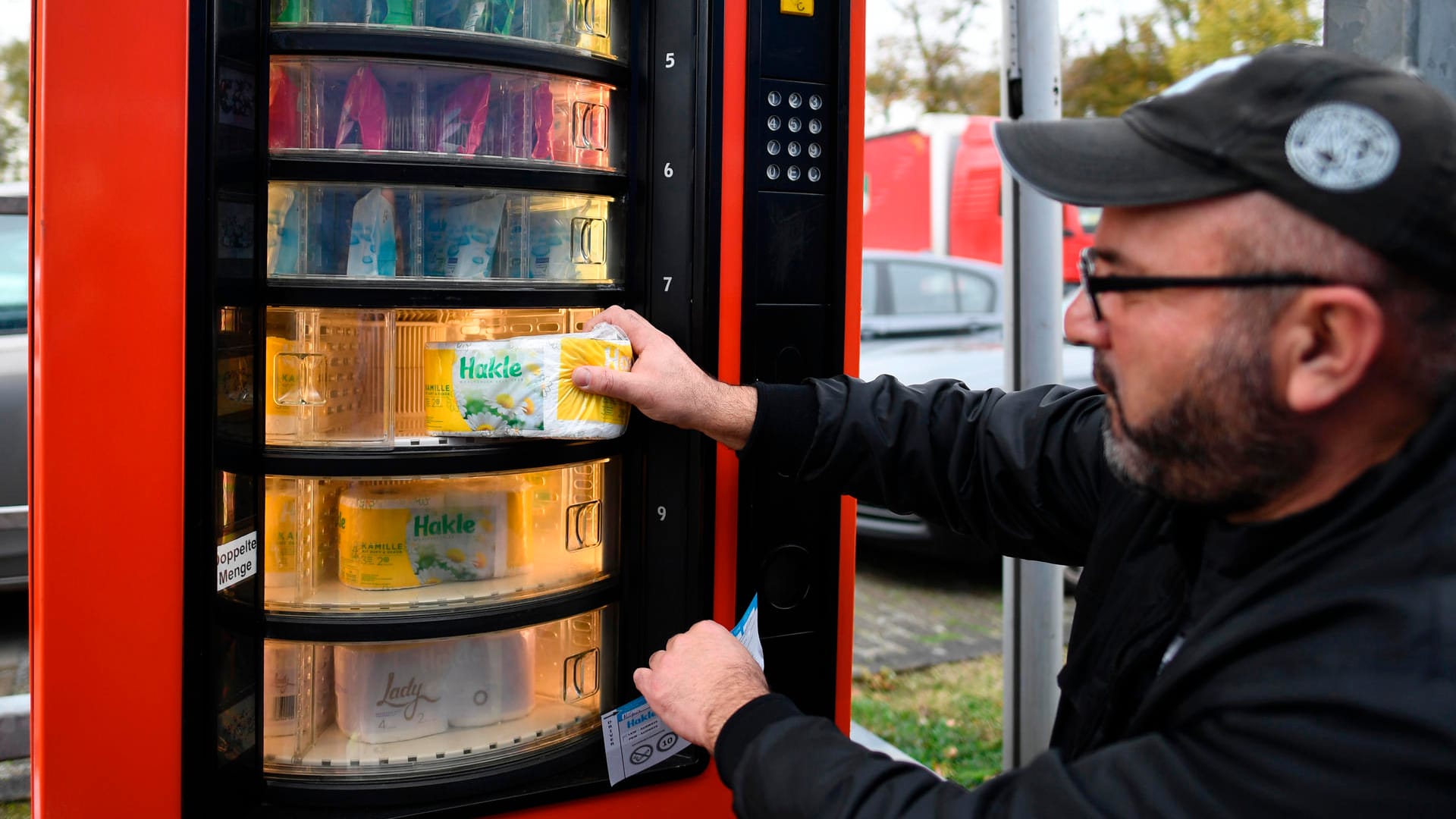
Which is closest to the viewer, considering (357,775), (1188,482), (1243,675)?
(1243,675)

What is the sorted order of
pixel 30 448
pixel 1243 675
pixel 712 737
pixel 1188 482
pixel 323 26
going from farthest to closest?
pixel 323 26 < pixel 30 448 < pixel 712 737 < pixel 1188 482 < pixel 1243 675

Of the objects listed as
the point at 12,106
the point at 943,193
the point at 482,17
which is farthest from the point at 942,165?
the point at 482,17

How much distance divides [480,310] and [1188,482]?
119 cm

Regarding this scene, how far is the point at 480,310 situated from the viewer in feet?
6.61

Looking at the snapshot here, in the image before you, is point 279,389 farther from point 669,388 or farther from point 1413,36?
point 1413,36

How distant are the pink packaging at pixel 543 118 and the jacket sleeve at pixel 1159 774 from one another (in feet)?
3.32

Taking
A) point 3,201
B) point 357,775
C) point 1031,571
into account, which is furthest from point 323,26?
point 1031,571

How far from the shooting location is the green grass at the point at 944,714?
159 inches

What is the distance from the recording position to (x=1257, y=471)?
1.30 meters

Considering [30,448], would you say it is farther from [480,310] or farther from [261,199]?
[480,310]

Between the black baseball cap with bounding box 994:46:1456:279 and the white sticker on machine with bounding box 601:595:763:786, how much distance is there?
1.03m

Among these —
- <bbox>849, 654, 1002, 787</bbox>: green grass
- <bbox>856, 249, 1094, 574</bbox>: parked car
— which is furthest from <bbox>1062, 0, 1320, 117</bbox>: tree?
<bbox>849, 654, 1002, 787</bbox>: green grass

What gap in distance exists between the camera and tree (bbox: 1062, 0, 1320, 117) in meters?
7.51

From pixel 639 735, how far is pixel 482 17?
4.06 ft
